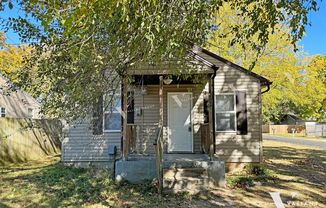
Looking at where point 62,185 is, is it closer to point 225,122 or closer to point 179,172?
point 179,172

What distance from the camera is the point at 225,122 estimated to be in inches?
380

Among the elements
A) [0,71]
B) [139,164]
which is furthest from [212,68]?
[0,71]

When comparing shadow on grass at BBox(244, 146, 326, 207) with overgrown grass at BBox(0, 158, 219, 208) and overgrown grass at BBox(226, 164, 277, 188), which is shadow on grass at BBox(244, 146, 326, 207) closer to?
overgrown grass at BBox(226, 164, 277, 188)

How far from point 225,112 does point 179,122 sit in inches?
66.0

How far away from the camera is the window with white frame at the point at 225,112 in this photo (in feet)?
31.6

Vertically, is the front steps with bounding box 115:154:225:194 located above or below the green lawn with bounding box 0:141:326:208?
above

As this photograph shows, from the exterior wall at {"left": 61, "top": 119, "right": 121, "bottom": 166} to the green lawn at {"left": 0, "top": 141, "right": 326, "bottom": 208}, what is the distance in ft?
2.50

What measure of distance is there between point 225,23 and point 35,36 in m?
12.5

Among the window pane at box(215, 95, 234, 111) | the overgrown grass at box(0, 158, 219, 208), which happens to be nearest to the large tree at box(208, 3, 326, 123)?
the window pane at box(215, 95, 234, 111)

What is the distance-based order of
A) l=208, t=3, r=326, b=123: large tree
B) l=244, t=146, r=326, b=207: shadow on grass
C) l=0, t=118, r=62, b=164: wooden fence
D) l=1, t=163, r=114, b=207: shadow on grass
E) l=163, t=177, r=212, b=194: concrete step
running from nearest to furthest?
l=1, t=163, r=114, b=207: shadow on grass → l=244, t=146, r=326, b=207: shadow on grass → l=163, t=177, r=212, b=194: concrete step → l=0, t=118, r=62, b=164: wooden fence → l=208, t=3, r=326, b=123: large tree

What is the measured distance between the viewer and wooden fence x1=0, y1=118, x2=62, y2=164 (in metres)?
10.6

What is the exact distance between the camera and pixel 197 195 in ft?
21.9

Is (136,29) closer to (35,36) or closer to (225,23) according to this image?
(35,36)

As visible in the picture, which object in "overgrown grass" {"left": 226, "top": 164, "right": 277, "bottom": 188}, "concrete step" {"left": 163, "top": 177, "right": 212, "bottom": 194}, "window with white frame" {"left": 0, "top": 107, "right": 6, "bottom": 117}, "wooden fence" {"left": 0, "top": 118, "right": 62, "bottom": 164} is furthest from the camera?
"window with white frame" {"left": 0, "top": 107, "right": 6, "bottom": 117}
